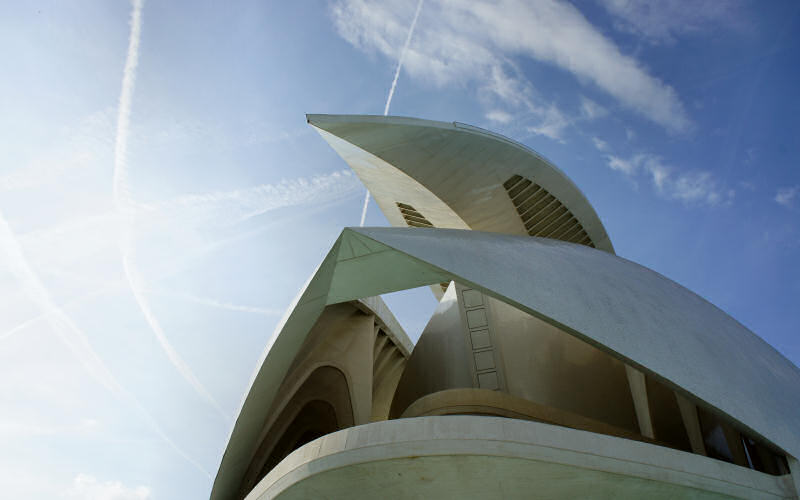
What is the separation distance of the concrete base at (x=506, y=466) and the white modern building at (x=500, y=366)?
0.02 m

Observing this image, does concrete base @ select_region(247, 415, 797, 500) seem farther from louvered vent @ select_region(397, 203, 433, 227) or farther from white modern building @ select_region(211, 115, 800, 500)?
louvered vent @ select_region(397, 203, 433, 227)

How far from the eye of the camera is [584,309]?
7047 millimetres

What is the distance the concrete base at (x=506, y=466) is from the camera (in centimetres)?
579

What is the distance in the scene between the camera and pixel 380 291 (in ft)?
26.2

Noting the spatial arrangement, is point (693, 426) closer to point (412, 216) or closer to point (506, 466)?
point (506, 466)

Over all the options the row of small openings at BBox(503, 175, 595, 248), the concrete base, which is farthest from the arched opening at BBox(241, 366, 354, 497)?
the row of small openings at BBox(503, 175, 595, 248)

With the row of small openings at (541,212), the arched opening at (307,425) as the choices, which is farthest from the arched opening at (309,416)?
the row of small openings at (541,212)

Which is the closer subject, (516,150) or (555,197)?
(516,150)

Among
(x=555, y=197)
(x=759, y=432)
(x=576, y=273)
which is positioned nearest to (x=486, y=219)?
(x=555, y=197)

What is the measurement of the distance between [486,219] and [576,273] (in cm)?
562

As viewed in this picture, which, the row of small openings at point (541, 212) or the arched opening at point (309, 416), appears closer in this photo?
the arched opening at point (309, 416)

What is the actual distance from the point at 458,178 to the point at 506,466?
7.47 metres

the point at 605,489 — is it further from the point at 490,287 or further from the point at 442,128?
the point at 442,128

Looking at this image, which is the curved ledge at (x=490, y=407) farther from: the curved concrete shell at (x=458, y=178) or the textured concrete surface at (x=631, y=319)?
the curved concrete shell at (x=458, y=178)
